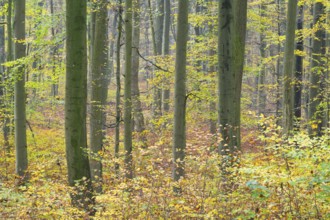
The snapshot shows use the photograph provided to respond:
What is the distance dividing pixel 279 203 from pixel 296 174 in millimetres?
476

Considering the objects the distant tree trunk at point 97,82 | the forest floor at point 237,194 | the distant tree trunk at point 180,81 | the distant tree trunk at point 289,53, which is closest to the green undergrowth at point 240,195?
the forest floor at point 237,194

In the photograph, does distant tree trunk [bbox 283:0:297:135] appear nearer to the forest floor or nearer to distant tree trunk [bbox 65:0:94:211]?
the forest floor

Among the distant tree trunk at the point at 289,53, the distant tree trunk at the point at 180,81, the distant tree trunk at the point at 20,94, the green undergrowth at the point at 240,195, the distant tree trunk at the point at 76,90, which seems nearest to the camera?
the green undergrowth at the point at 240,195

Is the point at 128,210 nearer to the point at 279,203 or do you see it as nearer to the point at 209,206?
the point at 209,206

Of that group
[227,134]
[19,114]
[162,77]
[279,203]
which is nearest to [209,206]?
[279,203]

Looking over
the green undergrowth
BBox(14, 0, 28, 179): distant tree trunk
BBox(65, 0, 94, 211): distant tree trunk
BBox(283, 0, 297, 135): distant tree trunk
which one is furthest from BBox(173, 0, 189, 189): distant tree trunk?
BBox(14, 0, 28, 179): distant tree trunk

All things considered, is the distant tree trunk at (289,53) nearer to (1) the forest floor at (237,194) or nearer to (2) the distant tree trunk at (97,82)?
(1) the forest floor at (237,194)

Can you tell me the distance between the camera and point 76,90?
19.5 ft

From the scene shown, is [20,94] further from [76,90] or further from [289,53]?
[289,53]

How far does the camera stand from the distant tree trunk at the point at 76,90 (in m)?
5.92

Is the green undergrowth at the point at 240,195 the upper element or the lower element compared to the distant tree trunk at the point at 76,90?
lower

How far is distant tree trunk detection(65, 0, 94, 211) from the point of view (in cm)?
592

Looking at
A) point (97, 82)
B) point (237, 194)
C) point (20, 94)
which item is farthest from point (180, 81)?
point (20, 94)

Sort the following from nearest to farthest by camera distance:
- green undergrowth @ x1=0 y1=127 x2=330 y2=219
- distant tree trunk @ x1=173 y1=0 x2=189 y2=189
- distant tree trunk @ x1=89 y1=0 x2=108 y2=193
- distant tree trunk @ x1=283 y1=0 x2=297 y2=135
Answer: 1. green undergrowth @ x1=0 y1=127 x2=330 y2=219
2. distant tree trunk @ x1=173 y1=0 x2=189 y2=189
3. distant tree trunk @ x1=89 y1=0 x2=108 y2=193
4. distant tree trunk @ x1=283 y1=0 x2=297 y2=135
